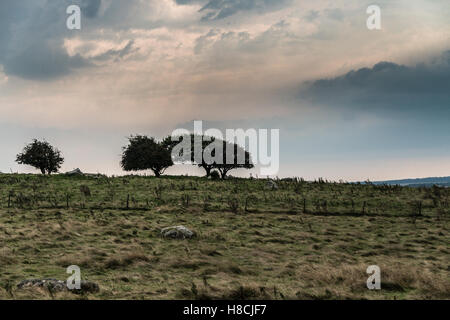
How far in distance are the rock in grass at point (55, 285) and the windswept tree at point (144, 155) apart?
53747 mm

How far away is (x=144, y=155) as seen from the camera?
2518 inches

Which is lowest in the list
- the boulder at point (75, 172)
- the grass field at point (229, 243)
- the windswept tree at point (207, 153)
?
the grass field at point (229, 243)

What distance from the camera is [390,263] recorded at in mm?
14719

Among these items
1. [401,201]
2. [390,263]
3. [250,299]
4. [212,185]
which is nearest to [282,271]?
[250,299]

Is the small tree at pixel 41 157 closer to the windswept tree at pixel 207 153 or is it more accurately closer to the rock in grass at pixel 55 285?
the windswept tree at pixel 207 153

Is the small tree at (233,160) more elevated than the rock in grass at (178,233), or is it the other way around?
the small tree at (233,160)

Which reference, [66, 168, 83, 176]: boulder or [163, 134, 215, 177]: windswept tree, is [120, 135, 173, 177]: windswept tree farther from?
[66, 168, 83, 176]: boulder

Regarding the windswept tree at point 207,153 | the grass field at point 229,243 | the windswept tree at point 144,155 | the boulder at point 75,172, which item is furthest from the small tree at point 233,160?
the grass field at point 229,243

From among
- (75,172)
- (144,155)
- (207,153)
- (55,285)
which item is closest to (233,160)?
(207,153)

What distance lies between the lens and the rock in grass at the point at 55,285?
10.2m

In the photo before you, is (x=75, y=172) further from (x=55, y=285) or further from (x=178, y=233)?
(x=55, y=285)

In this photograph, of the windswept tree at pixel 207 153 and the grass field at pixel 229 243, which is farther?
the windswept tree at pixel 207 153

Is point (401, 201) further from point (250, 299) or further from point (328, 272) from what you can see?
point (250, 299)
